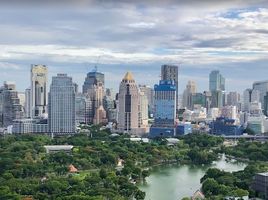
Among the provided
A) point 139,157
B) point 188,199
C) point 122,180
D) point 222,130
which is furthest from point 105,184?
point 222,130

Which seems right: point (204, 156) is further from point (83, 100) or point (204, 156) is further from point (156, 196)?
point (83, 100)

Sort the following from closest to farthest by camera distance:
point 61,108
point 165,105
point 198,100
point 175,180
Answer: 1. point 175,180
2. point 61,108
3. point 165,105
4. point 198,100

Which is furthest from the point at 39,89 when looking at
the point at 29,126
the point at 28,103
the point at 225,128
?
the point at 225,128

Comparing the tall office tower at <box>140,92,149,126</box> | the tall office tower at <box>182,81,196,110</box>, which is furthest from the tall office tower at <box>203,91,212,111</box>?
the tall office tower at <box>140,92,149,126</box>

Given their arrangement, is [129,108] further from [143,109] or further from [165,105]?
[143,109]

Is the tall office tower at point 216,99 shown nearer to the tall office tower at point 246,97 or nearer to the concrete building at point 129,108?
the tall office tower at point 246,97
